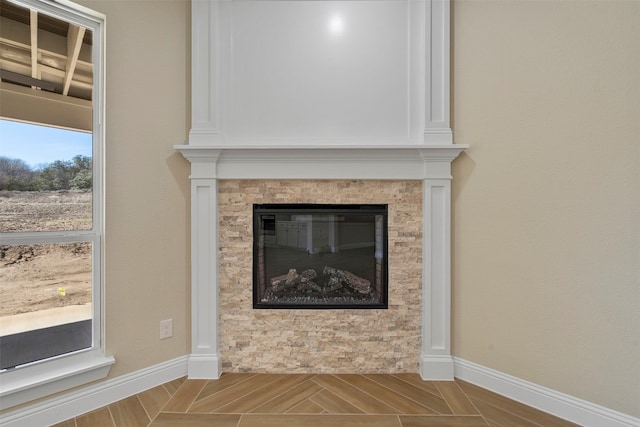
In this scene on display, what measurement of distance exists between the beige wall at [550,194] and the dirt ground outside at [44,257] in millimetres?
2221

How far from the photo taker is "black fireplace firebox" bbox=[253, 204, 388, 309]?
2.00 m

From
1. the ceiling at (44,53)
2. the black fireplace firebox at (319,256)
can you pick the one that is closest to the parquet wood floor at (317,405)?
the black fireplace firebox at (319,256)

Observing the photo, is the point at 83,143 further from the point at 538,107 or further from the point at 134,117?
the point at 538,107

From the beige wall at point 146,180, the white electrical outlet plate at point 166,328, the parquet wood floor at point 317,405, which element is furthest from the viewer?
the white electrical outlet plate at point 166,328

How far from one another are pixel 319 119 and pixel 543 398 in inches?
81.7

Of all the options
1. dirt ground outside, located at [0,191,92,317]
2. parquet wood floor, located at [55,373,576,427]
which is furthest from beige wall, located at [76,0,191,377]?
parquet wood floor, located at [55,373,576,427]

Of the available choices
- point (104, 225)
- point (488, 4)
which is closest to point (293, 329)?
point (104, 225)

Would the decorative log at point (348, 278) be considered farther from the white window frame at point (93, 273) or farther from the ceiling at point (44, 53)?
the ceiling at point (44, 53)

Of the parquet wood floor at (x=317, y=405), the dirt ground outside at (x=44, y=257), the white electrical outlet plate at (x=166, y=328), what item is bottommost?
the parquet wood floor at (x=317, y=405)

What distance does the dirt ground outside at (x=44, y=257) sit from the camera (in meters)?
1.45

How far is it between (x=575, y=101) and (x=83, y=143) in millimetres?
2649

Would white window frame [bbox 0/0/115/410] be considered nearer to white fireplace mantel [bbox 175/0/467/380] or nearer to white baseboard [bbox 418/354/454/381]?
white fireplace mantel [bbox 175/0/467/380]

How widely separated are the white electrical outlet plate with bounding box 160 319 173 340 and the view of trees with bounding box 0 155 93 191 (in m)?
0.92

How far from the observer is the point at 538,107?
1.65m
